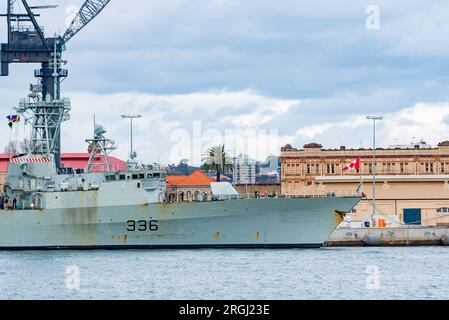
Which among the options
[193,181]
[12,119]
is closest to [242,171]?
[193,181]

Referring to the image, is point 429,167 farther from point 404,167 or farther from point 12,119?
point 12,119

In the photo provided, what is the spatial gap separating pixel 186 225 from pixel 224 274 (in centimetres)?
1770

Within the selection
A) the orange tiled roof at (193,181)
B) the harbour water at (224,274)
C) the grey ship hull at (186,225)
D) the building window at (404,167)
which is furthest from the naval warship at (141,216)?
the orange tiled roof at (193,181)

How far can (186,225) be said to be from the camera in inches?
2232

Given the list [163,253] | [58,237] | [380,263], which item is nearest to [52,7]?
[58,237]

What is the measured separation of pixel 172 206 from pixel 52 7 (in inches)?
1509

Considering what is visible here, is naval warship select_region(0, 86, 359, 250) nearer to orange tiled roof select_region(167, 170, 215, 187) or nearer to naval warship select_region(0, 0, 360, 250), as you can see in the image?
naval warship select_region(0, 0, 360, 250)

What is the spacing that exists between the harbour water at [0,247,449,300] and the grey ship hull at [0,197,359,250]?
210 cm

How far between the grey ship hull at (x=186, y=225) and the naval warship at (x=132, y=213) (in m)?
0.06

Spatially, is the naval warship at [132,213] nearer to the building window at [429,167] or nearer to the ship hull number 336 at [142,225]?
the ship hull number 336 at [142,225]

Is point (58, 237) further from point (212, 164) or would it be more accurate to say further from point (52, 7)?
point (212, 164)

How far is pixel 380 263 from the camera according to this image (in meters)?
46.6

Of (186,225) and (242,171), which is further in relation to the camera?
(242,171)

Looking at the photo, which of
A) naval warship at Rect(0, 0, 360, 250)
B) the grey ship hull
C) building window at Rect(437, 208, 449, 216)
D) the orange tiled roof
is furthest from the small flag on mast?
the orange tiled roof
